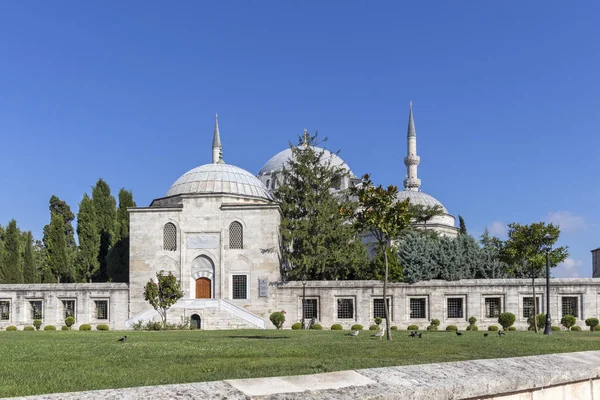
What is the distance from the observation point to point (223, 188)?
48469 mm

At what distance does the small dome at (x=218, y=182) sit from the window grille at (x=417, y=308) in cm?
1560

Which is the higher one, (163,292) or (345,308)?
(163,292)

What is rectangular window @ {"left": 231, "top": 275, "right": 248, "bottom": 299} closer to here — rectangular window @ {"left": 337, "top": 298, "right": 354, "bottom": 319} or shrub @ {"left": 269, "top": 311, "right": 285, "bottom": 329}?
shrub @ {"left": 269, "top": 311, "right": 285, "bottom": 329}

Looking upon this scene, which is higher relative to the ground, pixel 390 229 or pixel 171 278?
pixel 390 229

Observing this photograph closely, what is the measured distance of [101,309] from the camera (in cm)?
4322

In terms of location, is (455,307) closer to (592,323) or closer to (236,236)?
(592,323)

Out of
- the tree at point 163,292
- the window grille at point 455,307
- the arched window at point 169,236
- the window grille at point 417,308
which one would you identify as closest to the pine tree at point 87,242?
the arched window at point 169,236

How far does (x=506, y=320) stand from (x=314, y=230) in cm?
1384

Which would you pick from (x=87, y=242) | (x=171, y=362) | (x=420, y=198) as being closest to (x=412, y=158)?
(x=420, y=198)

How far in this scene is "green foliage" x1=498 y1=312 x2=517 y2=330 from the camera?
37781 millimetres

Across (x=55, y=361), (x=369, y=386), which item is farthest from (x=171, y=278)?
(x=369, y=386)

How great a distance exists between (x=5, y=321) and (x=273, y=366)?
37772 mm

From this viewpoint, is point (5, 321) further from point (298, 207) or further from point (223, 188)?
point (298, 207)

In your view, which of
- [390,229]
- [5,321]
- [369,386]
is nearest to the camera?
[369,386]
